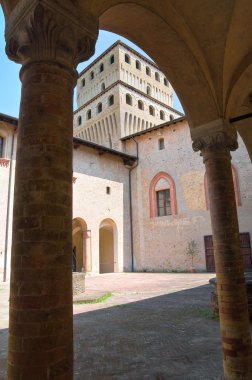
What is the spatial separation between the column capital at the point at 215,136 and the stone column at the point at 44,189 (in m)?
2.69

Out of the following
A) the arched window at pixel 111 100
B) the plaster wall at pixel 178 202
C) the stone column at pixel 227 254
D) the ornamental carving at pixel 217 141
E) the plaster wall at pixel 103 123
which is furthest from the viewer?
the arched window at pixel 111 100

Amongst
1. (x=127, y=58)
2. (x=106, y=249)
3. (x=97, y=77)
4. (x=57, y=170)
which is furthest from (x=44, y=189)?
(x=97, y=77)

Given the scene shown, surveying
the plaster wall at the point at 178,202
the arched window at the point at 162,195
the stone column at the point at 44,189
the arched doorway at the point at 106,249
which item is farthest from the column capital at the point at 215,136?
the arched doorway at the point at 106,249

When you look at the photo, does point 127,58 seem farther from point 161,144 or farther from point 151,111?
point 161,144

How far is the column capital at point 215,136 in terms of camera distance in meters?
5.04

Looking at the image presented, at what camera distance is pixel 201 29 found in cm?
509

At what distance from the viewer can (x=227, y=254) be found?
4559 mm

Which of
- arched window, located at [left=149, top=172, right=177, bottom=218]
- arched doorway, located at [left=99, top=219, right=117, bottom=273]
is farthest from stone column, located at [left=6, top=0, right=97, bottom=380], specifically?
arched doorway, located at [left=99, top=219, right=117, bottom=273]

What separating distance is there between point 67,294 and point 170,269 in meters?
20.1

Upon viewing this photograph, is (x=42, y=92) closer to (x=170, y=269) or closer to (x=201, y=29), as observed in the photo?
(x=201, y=29)

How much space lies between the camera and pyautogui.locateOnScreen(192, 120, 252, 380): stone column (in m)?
4.12

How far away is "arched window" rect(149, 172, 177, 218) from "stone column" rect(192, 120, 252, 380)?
17.2 meters

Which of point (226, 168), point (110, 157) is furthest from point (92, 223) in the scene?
point (226, 168)

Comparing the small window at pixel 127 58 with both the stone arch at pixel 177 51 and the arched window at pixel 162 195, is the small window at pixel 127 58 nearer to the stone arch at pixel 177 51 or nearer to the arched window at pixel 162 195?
the arched window at pixel 162 195
